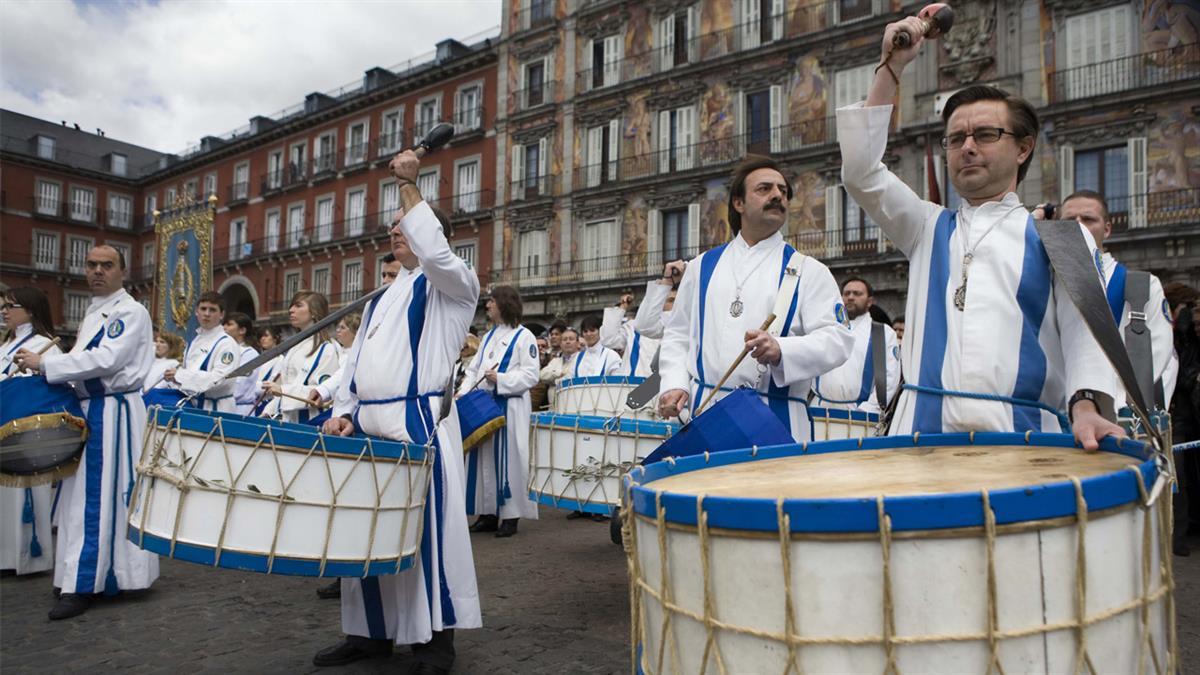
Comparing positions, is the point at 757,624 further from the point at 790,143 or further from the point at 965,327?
the point at 790,143

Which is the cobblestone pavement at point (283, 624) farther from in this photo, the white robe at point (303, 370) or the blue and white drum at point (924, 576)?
the blue and white drum at point (924, 576)

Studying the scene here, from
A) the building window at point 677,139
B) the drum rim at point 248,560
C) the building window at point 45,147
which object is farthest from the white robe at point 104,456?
the building window at point 45,147

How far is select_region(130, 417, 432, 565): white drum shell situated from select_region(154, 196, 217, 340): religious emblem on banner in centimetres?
1797

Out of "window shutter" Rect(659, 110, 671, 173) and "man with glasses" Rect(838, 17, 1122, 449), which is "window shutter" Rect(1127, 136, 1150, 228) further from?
"man with glasses" Rect(838, 17, 1122, 449)

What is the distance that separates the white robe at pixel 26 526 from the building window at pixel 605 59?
25506mm

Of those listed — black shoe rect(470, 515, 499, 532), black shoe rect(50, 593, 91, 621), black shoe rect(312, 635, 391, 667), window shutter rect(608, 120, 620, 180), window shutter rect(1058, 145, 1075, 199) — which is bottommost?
black shoe rect(470, 515, 499, 532)

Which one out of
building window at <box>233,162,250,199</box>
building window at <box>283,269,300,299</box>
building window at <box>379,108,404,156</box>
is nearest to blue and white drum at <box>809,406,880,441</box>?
building window at <box>379,108,404,156</box>

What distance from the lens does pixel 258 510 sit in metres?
3.14

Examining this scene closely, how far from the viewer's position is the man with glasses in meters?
2.25

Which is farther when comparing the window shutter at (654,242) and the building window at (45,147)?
the building window at (45,147)

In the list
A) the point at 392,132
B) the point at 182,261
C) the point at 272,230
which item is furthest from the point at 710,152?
the point at 272,230

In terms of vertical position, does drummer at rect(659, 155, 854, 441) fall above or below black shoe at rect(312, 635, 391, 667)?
above

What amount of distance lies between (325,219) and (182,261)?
21.3 meters

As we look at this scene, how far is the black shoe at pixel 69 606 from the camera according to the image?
16.2ft
